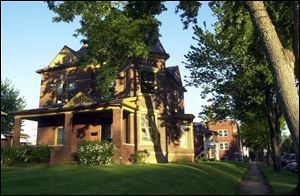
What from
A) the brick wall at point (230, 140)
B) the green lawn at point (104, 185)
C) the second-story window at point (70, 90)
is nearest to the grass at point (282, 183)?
the green lawn at point (104, 185)

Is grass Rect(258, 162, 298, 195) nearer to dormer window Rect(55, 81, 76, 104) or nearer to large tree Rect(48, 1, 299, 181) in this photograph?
large tree Rect(48, 1, 299, 181)

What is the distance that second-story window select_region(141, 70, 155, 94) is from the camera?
31141 millimetres

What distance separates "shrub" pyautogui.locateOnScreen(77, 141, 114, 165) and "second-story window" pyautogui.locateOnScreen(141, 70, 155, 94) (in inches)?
300

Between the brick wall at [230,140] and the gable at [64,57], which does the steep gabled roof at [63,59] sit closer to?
the gable at [64,57]

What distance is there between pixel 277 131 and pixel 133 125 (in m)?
13.2

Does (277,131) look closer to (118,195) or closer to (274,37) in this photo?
(274,37)

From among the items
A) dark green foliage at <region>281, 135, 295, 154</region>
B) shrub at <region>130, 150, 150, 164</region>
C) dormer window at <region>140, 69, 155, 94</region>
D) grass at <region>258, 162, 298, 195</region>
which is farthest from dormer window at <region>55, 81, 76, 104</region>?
dark green foliage at <region>281, 135, 295, 154</region>

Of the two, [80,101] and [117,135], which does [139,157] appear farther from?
[80,101]

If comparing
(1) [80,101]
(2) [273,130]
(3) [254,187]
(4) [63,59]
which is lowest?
(3) [254,187]

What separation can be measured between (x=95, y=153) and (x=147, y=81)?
30.1 ft

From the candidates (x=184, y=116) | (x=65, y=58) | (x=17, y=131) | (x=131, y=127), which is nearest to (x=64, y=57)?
(x=65, y=58)

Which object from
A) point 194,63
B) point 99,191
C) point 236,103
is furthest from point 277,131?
point 99,191

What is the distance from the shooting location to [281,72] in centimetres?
1347

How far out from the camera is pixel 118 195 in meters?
11.0
